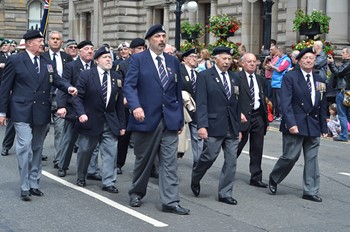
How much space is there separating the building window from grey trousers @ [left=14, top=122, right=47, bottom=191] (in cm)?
6524

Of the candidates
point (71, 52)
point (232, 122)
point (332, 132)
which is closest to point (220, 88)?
point (232, 122)

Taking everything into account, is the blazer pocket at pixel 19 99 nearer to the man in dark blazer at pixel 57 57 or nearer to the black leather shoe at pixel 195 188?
the black leather shoe at pixel 195 188

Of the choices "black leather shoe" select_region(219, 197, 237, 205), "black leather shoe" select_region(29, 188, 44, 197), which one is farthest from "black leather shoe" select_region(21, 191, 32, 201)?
"black leather shoe" select_region(219, 197, 237, 205)

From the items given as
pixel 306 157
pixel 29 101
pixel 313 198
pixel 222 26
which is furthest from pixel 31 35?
pixel 222 26

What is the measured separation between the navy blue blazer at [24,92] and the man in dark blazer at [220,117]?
1996mm

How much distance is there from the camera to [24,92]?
10.2m

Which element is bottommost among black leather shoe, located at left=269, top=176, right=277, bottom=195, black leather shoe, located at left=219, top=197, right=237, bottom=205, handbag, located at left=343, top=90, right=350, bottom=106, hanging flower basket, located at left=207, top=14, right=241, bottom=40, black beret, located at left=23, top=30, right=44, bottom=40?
black leather shoe, located at left=219, top=197, right=237, bottom=205

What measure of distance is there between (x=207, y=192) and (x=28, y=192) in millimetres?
2428

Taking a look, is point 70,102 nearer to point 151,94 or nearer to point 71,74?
point 71,74

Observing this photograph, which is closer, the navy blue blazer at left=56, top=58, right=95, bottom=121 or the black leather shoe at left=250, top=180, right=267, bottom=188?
the black leather shoe at left=250, top=180, right=267, bottom=188

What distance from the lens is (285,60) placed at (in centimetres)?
2064

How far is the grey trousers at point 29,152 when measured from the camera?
999 cm

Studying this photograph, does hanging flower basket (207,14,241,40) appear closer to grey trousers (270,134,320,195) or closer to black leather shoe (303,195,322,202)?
grey trousers (270,134,320,195)

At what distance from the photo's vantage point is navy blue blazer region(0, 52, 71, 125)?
1008 cm
